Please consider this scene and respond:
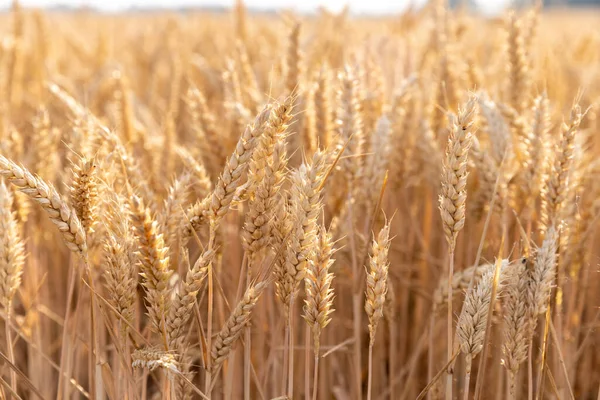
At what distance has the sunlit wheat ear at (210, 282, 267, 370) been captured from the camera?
0.89 m

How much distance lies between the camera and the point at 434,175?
1.74m

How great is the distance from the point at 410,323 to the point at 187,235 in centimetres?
123

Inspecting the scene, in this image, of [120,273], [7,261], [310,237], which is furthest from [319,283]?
[7,261]

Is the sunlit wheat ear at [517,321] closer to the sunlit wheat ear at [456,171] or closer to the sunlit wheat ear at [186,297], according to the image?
the sunlit wheat ear at [456,171]

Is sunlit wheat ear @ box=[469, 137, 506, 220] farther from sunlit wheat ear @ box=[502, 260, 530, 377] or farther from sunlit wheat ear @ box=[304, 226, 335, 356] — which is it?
sunlit wheat ear @ box=[304, 226, 335, 356]

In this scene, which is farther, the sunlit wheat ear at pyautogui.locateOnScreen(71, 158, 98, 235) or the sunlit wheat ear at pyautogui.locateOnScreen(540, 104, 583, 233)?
the sunlit wheat ear at pyautogui.locateOnScreen(540, 104, 583, 233)

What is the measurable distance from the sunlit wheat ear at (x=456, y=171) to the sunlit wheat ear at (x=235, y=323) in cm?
32

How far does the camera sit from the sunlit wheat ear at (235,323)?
35.1 inches

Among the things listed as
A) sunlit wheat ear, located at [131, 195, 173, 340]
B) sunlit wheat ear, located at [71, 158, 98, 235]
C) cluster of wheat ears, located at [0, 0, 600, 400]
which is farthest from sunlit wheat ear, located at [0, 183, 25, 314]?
sunlit wheat ear, located at [131, 195, 173, 340]

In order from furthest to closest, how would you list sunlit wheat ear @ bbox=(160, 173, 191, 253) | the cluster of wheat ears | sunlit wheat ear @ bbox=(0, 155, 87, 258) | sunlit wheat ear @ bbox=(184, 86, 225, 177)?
sunlit wheat ear @ bbox=(184, 86, 225, 177) < sunlit wheat ear @ bbox=(160, 173, 191, 253) < the cluster of wheat ears < sunlit wheat ear @ bbox=(0, 155, 87, 258)

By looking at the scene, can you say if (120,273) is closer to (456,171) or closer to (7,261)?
(7,261)

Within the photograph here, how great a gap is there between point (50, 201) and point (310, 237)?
383 mm

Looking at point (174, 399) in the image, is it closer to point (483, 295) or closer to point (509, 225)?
point (483, 295)

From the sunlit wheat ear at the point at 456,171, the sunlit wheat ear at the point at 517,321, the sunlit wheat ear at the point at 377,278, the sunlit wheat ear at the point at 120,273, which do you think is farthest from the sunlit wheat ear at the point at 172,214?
the sunlit wheat ear at the point at 517,321
